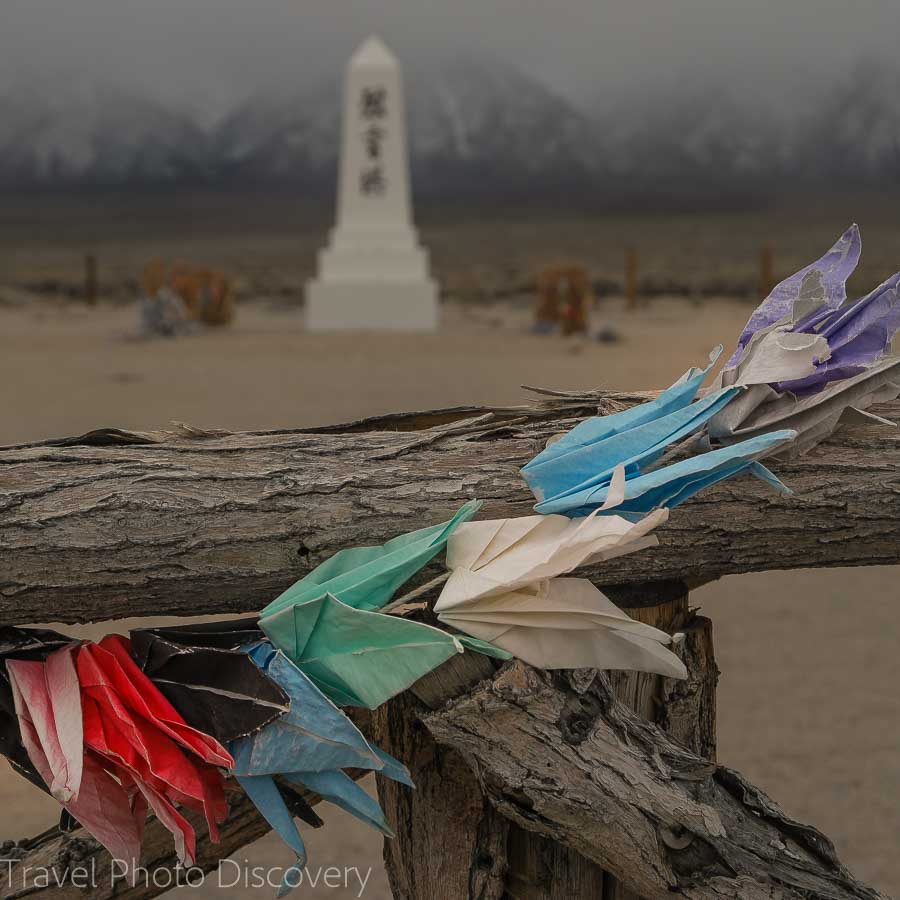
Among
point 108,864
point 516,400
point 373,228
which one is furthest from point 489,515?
point 373,228

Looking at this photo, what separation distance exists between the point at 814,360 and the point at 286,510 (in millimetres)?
690

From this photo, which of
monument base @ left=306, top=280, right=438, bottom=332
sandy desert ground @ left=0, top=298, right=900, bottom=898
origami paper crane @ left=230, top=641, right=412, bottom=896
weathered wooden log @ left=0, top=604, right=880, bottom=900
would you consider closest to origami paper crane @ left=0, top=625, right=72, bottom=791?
origami paper crane @ left=230, top=641, right=412, bottom=896

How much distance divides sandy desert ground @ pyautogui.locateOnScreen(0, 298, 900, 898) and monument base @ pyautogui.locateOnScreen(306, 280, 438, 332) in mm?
448

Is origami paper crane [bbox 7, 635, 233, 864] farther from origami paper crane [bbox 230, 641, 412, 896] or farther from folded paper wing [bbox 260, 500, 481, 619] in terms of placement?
folded paper wing [bbox 260, 500, 481, 619]

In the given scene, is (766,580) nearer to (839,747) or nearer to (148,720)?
(839,747)

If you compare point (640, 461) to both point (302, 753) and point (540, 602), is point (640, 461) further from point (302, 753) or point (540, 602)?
point (302, 753)

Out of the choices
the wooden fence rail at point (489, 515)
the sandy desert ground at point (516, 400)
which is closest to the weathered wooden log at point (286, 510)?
the wooden fence rail at point (489, 515)

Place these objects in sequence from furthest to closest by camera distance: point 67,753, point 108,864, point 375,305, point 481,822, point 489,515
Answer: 1. point 375,305
2. point 108,864
3. point 481,822
4. point 489,515
5. point 67,753

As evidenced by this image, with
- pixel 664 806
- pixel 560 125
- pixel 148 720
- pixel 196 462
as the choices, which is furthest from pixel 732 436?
pixel 560 125

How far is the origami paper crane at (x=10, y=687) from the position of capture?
128cm

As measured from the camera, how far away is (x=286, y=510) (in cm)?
128

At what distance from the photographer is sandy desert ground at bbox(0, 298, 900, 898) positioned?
11.1ft

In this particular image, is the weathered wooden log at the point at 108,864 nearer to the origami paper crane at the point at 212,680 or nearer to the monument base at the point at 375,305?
the origami paper crane at the point at 212,680

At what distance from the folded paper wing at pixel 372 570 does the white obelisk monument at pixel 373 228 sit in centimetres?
1322
